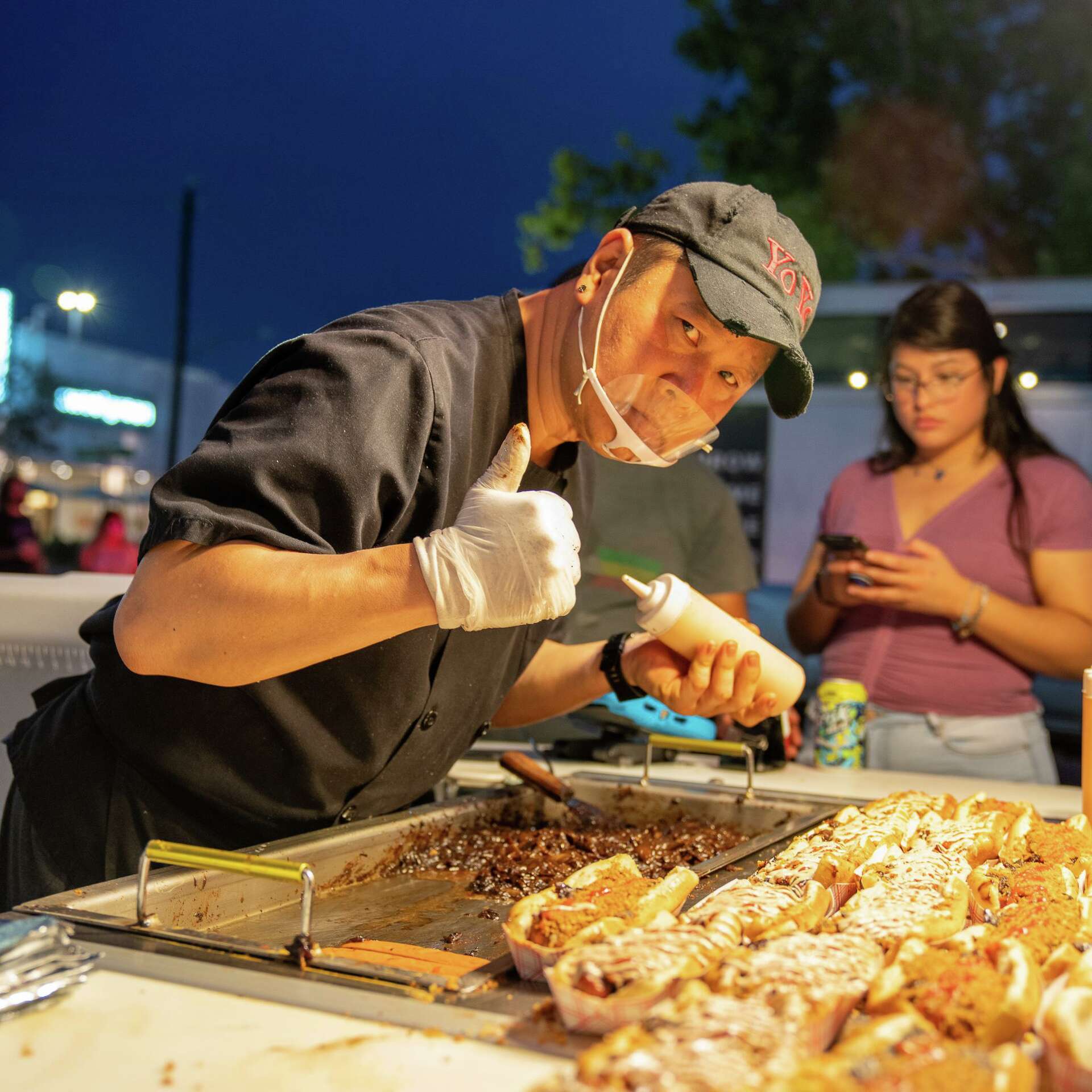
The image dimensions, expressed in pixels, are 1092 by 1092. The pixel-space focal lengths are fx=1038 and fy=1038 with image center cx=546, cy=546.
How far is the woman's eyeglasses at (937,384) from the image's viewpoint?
3266 mm

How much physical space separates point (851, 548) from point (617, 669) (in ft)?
4.42

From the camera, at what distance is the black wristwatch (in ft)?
6.79

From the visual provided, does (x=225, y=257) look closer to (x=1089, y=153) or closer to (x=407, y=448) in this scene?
(x=1089, y=153)

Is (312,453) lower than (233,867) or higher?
higher

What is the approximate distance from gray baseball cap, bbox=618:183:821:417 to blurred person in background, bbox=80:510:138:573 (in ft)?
24.4

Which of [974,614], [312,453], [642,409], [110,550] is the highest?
[642,409]

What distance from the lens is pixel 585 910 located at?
1232mm

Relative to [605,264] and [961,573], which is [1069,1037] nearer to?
[605,264]

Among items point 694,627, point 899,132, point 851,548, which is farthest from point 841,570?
point 899,132

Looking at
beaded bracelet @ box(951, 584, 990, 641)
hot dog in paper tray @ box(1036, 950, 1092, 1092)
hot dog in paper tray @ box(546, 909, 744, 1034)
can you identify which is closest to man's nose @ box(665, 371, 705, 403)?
hot dog in paper tray @ box(546, 909, 744, 1034)

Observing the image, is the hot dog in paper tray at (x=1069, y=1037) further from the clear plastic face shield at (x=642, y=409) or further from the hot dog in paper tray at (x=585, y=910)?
the clear plastic face shield at (x=642, y=409)

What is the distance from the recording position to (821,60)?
535 inches

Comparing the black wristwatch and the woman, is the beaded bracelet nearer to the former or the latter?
the woman

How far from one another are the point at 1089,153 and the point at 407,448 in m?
14.6
